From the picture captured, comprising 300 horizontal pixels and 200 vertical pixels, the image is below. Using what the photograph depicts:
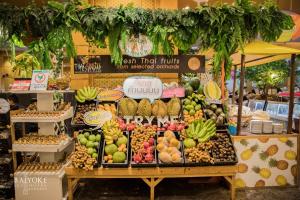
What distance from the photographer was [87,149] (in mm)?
4289

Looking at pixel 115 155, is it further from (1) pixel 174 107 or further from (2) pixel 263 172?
(2) pixel 263 172

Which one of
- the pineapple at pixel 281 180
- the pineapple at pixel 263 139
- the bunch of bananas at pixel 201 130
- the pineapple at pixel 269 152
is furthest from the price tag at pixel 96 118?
the pineapple at pixel 281 180

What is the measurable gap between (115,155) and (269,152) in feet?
8.63

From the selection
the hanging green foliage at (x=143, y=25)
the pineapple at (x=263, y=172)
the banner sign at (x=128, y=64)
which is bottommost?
the pineapple at (x=263, y=172)

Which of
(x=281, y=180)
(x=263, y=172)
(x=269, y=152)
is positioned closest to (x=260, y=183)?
(x=263, y=172)

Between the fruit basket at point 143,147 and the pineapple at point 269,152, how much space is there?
75.3 inches

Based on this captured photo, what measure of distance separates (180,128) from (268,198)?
1.79 m

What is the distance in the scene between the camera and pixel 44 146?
4.27m

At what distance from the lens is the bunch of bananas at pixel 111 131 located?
4.43 meters

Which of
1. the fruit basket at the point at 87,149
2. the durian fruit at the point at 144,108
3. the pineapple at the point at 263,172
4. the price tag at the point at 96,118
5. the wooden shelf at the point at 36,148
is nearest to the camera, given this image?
the fruit basket at the point at 87,149

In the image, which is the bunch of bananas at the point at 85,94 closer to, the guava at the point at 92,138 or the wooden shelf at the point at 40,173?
the guava at the point at 92,138

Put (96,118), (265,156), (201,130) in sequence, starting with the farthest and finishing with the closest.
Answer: (265,156)
(96,118)
(201,130)

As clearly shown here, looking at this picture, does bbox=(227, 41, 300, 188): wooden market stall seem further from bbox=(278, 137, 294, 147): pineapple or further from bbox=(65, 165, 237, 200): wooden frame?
bbox=(65, 165, 237, 200): wooden frame

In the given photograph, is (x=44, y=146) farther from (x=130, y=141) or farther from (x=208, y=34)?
(x=208, y=34)
